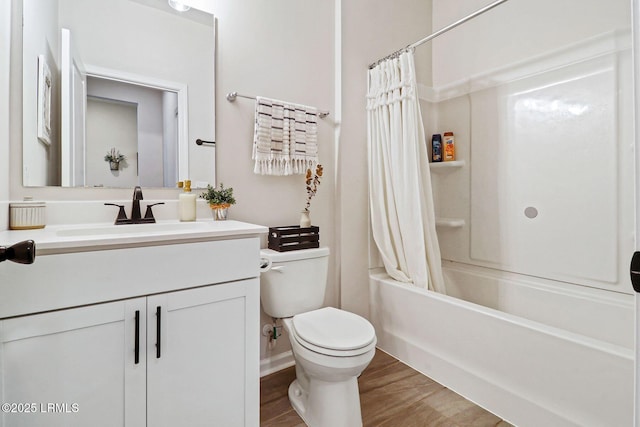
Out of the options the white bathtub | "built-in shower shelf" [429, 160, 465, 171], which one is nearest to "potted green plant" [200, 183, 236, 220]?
the white bathtub

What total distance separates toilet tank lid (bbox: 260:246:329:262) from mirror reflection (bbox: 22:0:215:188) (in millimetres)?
510

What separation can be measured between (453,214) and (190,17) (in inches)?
87.1

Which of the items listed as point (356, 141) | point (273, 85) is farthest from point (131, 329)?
point (356, 141)

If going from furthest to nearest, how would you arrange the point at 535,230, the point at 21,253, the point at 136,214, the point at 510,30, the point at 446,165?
the point at 446,165 → the point at 510,30 → the point at 535,230 → the point at 136,214 → the point at 21,253

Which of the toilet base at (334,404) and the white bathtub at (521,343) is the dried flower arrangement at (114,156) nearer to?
the toilet base at (334,404)

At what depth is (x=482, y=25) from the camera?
2.31 meters

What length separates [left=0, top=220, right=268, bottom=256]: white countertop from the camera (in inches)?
36.0

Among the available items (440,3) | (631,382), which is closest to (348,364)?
(631,382)

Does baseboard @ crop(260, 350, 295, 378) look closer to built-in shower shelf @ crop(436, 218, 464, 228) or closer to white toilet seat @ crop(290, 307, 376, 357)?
white toilet seat @ crop(290, 307, 376, 357)

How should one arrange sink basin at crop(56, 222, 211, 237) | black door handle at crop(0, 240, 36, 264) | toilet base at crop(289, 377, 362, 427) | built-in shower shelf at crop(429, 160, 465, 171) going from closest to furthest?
black door handle at crop(0, 240, 36, 264) < sink basin at crop(56, 222, 211, 237) < toilet base at crop(289, 377, 362, 427) < built-in shower shelf at crop(429, 160, 465, 171)

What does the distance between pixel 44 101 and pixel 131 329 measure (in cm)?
104

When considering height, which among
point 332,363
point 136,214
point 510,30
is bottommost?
point 332,363

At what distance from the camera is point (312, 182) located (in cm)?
208

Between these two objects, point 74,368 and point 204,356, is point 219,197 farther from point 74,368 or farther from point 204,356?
point 74,368
